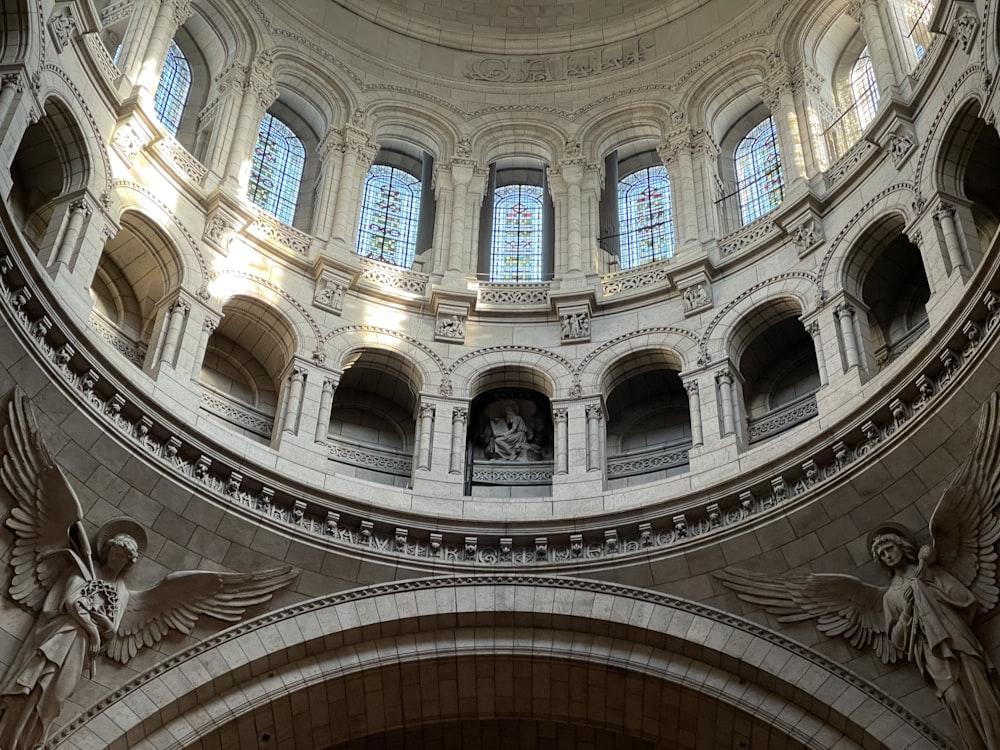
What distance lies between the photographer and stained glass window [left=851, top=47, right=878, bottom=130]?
23453 mm

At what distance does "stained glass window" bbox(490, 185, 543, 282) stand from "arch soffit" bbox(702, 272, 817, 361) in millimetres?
4176

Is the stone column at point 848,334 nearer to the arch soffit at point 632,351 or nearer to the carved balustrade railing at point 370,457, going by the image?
the arch soffit at point 632,351

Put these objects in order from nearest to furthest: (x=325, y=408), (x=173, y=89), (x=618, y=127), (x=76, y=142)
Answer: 1. (x=76, y=142)
2. (x=325, y=408)
3. (x=173, y=89)
4. (x=618, y=127)

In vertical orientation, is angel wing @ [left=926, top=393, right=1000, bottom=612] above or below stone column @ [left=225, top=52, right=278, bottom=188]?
below

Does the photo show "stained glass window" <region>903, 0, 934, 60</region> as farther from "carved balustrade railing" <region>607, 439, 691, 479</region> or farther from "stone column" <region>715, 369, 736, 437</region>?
"carved balustrade railing" <region>607, 439, 691, 479</region>

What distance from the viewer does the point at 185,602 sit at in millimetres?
17625

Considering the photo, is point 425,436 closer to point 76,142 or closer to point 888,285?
point 76,142

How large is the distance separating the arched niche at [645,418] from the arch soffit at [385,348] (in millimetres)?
3009

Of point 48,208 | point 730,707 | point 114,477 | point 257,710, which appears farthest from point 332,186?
point 730,707

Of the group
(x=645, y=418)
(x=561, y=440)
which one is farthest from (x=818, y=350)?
(x=561, y=440)

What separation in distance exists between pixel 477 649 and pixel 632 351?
6.16 m

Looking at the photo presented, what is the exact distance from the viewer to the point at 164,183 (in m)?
21.4

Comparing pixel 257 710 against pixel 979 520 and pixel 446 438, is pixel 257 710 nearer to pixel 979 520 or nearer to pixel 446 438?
pixel 446 438

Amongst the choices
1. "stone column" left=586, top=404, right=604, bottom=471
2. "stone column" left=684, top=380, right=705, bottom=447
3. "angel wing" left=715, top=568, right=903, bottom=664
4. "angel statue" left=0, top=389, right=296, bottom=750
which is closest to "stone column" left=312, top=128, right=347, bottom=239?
"stone column" left=586, top=404, right=604, bottom=471
